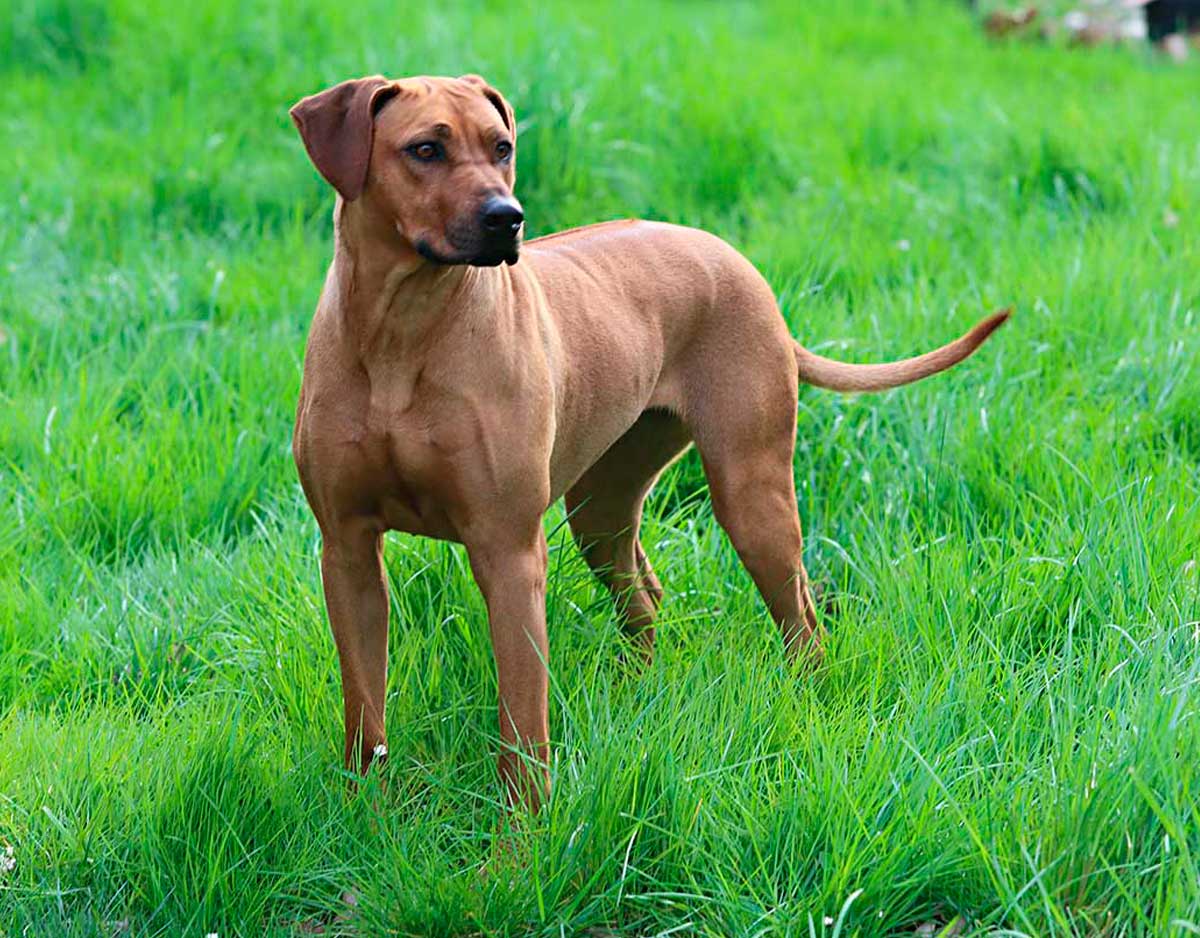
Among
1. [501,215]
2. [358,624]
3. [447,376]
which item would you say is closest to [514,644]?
[358,624]

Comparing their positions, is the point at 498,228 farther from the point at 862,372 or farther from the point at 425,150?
the point at 862,372

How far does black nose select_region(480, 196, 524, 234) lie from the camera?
2748mm

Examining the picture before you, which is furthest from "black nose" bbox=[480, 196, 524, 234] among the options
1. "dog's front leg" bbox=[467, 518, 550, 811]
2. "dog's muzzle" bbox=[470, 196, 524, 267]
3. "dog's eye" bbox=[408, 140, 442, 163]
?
"dog's front leg" bbox=[467, 518, 550, 811]

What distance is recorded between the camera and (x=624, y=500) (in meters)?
3.81

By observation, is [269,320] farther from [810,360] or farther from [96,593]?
[810,360]

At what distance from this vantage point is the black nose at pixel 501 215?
108 inches

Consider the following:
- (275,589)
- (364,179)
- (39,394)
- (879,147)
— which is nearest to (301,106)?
(364,179)

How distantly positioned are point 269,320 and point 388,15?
9.58ft

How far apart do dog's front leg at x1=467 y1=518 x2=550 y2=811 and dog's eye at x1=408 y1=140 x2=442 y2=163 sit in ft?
2.40

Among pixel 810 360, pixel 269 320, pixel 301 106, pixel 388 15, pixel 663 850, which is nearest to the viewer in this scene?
pixel 663 850

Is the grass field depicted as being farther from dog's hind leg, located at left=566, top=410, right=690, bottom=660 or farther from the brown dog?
the brown dog

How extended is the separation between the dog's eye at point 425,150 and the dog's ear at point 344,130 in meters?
0.09

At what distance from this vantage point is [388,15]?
25.2 ft

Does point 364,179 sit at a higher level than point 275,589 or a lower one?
higher
